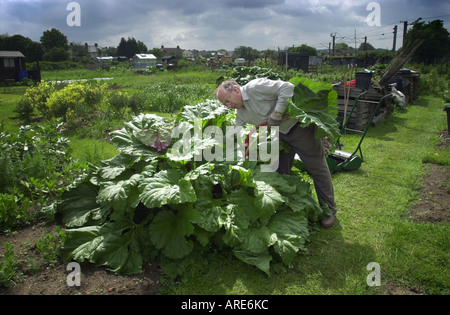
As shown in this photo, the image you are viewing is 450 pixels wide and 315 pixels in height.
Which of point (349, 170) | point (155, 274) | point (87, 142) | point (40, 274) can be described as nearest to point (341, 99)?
point (349, 170)

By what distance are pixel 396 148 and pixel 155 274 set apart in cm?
654

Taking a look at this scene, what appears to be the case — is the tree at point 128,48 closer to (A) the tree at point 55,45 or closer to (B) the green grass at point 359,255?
(A) the tree at point 55,45

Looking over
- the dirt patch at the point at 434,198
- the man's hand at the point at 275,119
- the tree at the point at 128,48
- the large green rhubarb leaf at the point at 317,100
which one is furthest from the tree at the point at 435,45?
the tree at the point at 128,48

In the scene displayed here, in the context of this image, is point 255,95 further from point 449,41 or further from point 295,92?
point 449,41

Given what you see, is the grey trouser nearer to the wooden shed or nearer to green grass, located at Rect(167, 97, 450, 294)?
green grass, located at Rect(167, 97, 450, 294)

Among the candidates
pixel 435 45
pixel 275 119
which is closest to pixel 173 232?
pixel 275 119

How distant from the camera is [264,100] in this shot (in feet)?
12.1

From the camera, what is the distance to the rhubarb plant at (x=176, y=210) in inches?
119

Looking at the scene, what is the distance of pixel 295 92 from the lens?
3.77 meters

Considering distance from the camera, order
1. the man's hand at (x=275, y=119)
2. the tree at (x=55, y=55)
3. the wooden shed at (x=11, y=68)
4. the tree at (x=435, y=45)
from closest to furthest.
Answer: the man's hand at (x=275, y=119) < the wooden shed at (x=11, y=68) < the tree at (x=435, y=45) < the tree at (x=55, y=55)

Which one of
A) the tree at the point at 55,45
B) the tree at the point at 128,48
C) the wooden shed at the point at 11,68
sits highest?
the tree at the point at 128,48

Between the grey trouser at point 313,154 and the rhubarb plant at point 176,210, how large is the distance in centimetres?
26

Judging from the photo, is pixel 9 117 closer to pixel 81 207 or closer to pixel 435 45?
pixel 81 207

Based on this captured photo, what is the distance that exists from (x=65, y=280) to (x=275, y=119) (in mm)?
2594
